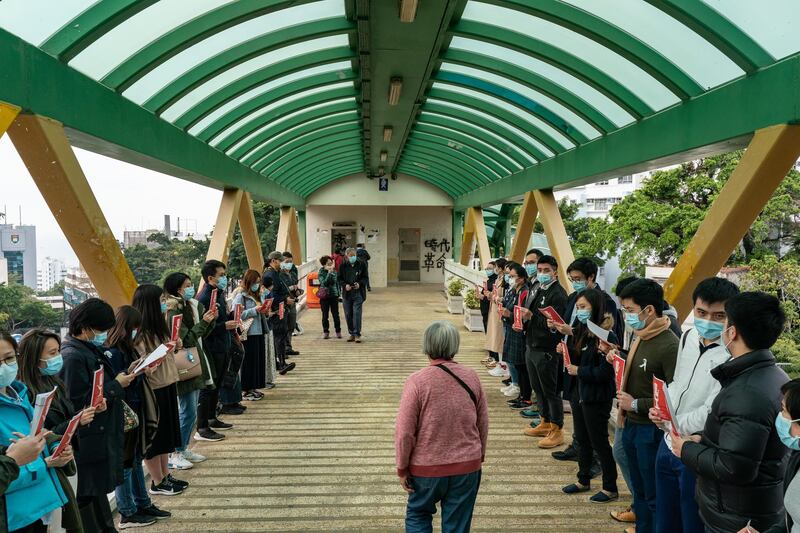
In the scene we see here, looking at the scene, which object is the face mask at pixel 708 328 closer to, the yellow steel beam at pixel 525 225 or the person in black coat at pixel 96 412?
the person in black coat at pixel 96 412

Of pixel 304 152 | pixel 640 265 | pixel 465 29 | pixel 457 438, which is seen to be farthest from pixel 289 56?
pixel 640 265

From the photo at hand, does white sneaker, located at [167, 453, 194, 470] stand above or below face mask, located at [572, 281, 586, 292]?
below

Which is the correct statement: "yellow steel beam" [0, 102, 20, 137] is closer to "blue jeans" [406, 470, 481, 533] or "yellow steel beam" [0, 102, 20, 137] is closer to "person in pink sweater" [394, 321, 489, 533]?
"person in pink sweater" [394, 321, 489, 533]

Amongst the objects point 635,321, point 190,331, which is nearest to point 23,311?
point 190,331

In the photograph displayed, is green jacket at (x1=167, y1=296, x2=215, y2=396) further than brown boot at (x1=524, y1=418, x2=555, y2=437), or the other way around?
brown boot at (x1=524, y1=418, x2=555, y2=437)

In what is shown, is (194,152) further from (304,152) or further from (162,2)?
(304,152)

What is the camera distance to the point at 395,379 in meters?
8.55

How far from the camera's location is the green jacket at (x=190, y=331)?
5109 mm

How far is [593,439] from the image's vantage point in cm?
452

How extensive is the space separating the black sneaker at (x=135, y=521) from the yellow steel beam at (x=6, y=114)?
2.73 m

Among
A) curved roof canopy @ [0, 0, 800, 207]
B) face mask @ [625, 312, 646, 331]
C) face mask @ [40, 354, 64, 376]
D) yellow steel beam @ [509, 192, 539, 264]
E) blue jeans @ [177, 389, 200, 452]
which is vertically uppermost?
curved roof canopy @ [0, 0, 800, 207]

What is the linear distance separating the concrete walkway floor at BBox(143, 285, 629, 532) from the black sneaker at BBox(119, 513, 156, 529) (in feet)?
0.21

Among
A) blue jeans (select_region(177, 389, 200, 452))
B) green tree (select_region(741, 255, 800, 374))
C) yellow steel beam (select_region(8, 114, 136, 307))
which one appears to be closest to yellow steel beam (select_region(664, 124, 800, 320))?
blue jeans (select_region(177, 389, 200, 452))

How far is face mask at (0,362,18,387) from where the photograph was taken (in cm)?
264
